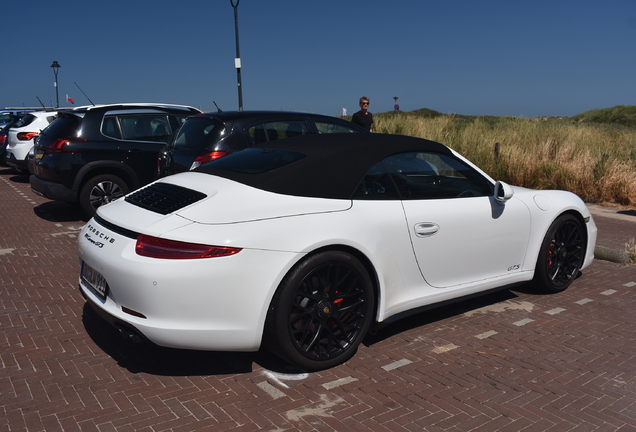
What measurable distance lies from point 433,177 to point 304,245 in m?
1.59

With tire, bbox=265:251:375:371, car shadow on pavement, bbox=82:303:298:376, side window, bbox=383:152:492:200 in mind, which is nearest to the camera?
tire, bbox=265:251:375:371

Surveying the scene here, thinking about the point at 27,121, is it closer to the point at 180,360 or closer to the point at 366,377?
the point at 180,360

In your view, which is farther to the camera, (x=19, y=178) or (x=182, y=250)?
(x=19, y=178)

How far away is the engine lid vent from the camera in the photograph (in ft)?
12.3

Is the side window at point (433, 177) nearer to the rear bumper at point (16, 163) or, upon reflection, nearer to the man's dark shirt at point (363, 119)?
the man's dark shirt at point (363, 119)

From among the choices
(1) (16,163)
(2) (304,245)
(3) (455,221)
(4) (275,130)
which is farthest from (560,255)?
(1) (16,163)

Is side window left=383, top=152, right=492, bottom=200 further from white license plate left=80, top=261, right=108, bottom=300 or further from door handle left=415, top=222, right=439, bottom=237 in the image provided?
white license plate left=80, top=261, right=108, bottom=300

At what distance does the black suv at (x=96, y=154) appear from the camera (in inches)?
349

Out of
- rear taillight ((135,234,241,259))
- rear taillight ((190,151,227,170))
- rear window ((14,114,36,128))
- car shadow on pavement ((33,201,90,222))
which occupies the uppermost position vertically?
rear window ((14,114,36,128))

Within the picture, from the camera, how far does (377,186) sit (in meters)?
4.16

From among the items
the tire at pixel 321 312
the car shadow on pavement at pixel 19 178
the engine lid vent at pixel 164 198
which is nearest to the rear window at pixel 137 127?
the engine lid vent at pixel 164 198

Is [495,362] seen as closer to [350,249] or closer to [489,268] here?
[489,268]

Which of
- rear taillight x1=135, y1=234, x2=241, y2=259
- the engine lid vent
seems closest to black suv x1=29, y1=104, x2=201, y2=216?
the engine lid vent

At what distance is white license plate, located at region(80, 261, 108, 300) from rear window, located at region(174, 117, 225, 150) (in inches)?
138
